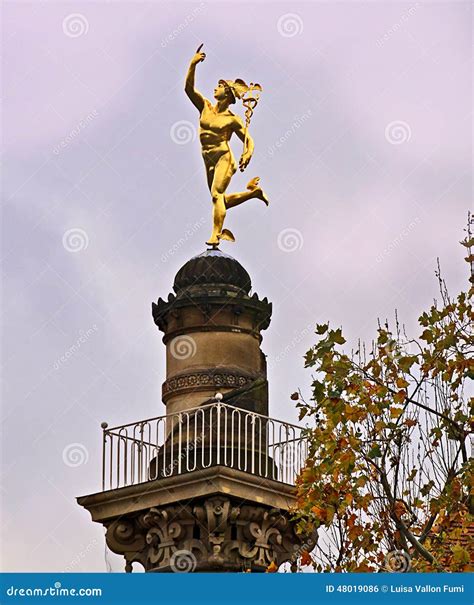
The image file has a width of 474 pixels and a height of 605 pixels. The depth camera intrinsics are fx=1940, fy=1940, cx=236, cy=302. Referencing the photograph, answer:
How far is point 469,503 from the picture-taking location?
77.2 feet

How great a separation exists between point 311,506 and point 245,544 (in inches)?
199

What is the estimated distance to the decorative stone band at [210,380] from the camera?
98.7 ft

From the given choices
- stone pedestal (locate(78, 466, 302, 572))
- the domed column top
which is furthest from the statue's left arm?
stone pedestal (locate(78, 466, 302, 572))

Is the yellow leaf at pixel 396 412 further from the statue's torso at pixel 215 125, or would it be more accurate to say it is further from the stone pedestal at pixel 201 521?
the statue's torso at pixel 215 125

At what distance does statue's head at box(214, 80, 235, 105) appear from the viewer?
31.9m
